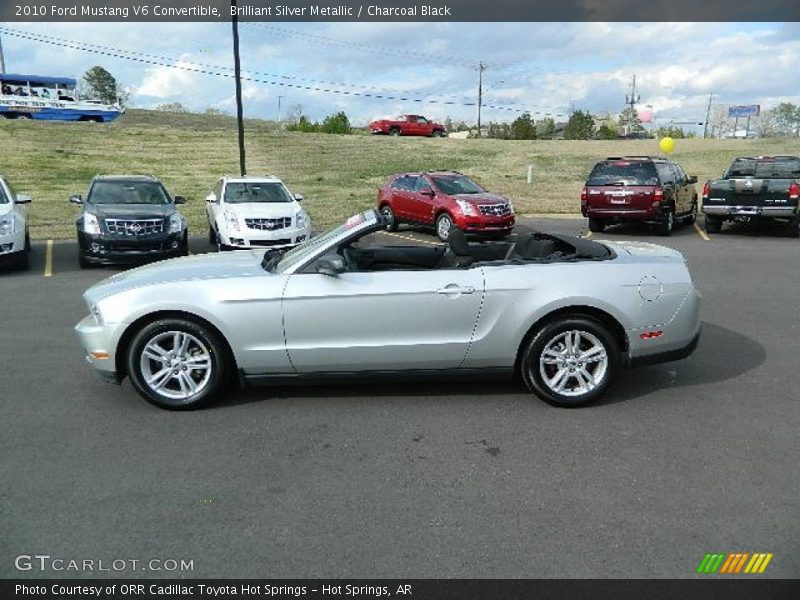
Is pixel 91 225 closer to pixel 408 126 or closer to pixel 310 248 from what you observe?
pixel 310 248

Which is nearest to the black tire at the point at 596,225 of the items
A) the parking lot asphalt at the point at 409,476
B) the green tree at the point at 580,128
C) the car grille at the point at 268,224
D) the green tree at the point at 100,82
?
the car grille at the point at 268,224

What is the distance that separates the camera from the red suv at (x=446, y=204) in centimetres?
1301

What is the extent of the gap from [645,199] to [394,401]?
1097 centimetres

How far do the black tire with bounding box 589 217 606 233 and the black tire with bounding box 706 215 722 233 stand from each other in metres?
2.41

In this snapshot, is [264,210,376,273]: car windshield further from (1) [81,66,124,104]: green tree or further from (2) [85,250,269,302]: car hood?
(1) [81,66,124,104]: green tree

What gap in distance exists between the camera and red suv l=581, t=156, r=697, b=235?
45.4 ft

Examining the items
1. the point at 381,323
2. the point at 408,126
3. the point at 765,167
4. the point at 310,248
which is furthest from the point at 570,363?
the point at 408,126

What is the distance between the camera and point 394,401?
4664 mm

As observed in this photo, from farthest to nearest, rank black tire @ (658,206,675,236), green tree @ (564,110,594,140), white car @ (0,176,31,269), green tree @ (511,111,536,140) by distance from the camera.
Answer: green tree @ (564,110,594,140) → green tree @ (511,111,536,140) → black tire @ (658,206,675,236) → white car @ (0,176,31,269)

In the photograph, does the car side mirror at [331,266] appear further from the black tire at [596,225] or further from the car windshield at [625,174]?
the black tire at [596,225]

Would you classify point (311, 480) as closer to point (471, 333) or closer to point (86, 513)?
point (86, 513)

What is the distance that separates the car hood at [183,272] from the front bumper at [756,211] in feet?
40.7

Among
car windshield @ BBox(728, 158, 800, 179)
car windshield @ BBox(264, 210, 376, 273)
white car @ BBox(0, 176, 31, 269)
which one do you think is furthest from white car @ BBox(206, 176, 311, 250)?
car windshield @ BBox(728, 158, 800, 179)
